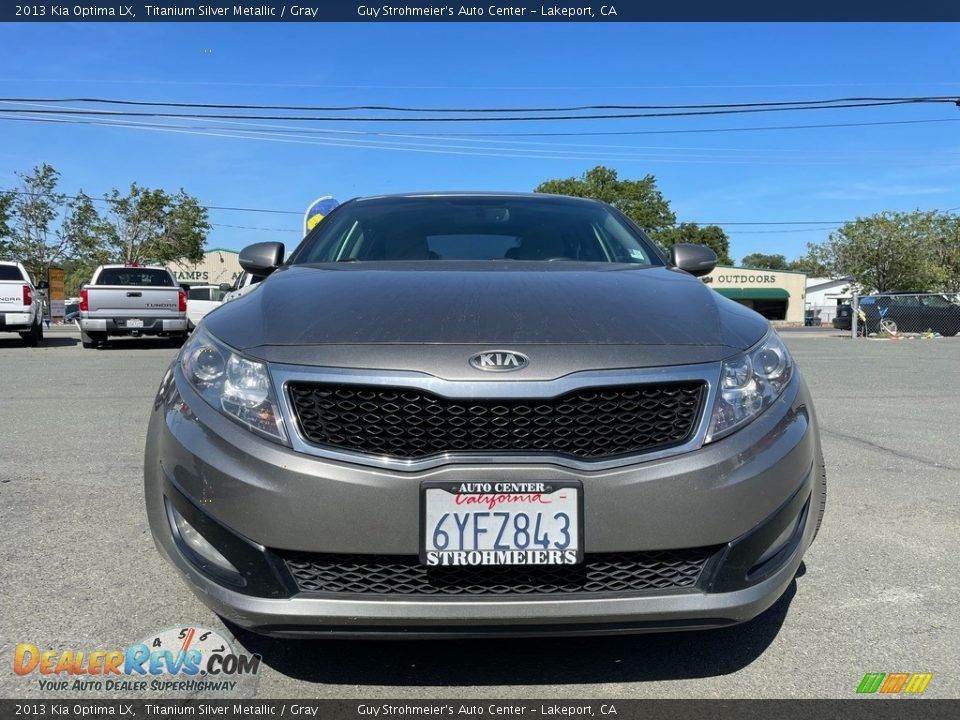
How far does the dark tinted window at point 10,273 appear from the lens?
52.6ft

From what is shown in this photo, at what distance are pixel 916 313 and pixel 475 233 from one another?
72.4ft

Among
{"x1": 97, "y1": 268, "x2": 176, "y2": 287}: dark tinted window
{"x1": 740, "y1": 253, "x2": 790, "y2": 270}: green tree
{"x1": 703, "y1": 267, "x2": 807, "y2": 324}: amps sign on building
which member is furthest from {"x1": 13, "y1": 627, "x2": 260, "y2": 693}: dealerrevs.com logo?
{"x1": 740, "y1": 253, "x2": 790, "y2": 270}: green tree

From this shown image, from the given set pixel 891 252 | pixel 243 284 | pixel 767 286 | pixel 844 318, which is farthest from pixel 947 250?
pixel 243 284

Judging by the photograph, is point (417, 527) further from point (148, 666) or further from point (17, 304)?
point (17, 304)

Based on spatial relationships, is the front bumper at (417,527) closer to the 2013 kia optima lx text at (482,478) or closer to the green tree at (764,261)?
the 2013 kia optima lx text at (482,478)

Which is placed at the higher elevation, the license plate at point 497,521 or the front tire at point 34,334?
the license plate at point 497,521

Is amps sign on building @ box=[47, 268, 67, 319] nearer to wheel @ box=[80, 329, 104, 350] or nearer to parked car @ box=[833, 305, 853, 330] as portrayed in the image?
wheel @ box=[80, 329, 104, 350]

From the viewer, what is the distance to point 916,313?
22.4 meters

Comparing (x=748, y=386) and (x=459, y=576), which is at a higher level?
(x=748, y=386)

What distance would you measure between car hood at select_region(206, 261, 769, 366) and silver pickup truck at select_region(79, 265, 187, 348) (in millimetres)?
13791

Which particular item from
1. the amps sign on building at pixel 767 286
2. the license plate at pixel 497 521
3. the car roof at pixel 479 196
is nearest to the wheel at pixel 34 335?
the car roof at pixel 479 196

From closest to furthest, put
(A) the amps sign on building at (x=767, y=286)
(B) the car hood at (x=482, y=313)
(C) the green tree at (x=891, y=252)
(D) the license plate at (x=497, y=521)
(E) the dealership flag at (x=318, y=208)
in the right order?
1. (D) the license plate at (x=497, y=521)
2. (B) the car hood at (x=482, y=313)
3. (E) the dealership flag at (x=318, y=208)
4. (C) the green tree at (x=891, y=252)
5. (A) the amps sign on building at (x=767, y=286)

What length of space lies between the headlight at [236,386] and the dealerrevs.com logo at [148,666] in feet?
2.55

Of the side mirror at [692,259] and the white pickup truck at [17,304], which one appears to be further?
the white pickup truck at [17,304]
